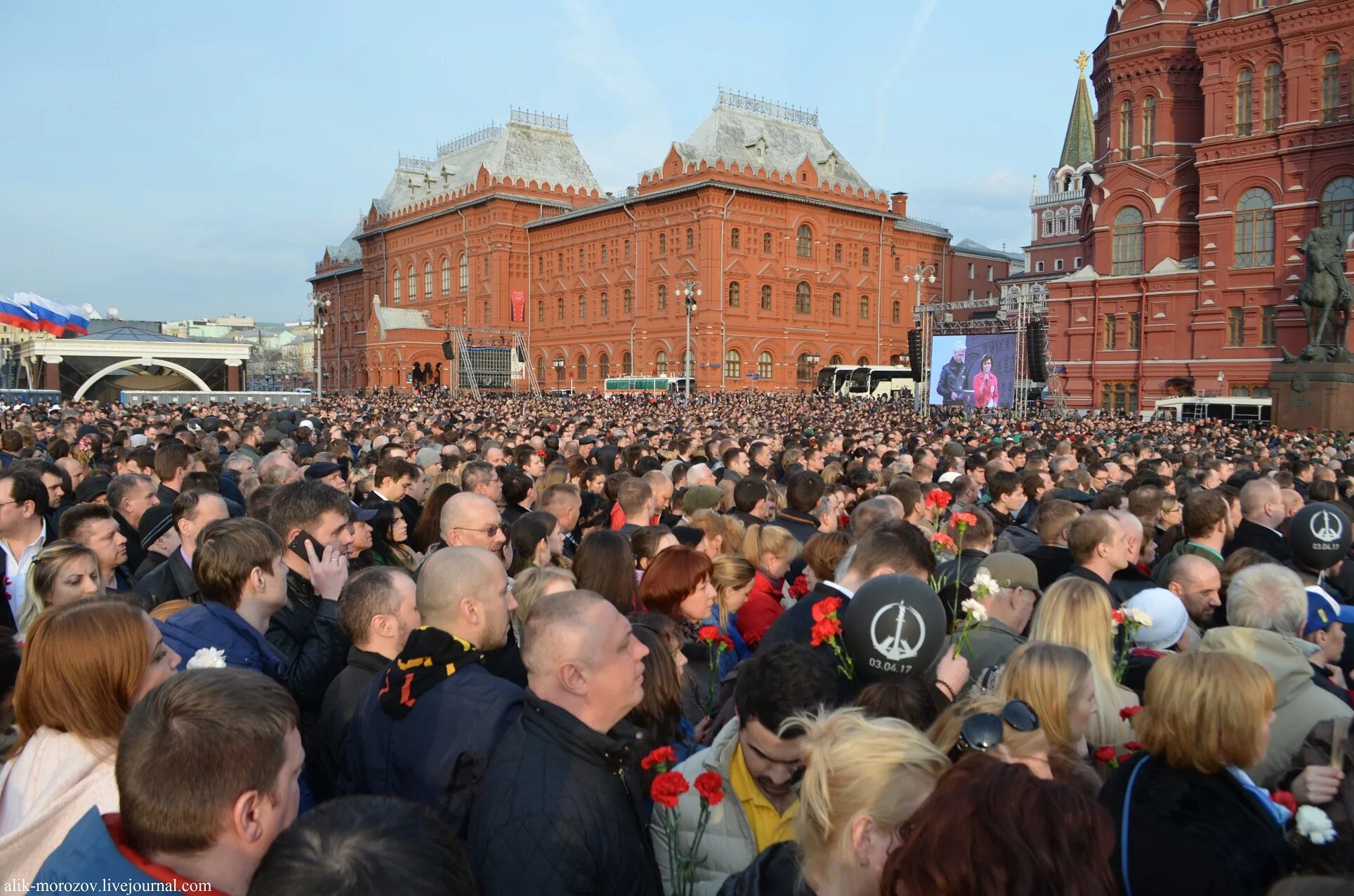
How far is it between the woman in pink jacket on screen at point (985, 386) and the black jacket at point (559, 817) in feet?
101

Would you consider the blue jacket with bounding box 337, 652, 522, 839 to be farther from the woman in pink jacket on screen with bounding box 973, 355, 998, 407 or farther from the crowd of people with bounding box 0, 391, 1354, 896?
the woman in pink jacket on screen with bounding box 973, 355, 998, 407

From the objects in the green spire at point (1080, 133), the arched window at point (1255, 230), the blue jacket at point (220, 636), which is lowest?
the blue jacket at point (220, 636)

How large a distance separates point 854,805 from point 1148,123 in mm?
48818

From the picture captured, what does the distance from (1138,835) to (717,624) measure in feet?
8.79

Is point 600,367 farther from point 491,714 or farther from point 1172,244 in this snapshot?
point 491,714

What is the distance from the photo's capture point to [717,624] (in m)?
5.12

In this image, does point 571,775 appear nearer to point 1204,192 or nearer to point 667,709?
point 667,709

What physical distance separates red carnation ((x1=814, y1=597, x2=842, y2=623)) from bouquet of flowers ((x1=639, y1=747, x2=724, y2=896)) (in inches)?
31.9

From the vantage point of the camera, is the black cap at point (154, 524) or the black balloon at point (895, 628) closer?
the black balloon at point (895, 628)

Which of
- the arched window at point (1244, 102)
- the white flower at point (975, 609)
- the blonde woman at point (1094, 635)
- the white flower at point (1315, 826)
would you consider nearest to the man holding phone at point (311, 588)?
the white flower at point (975, 609)

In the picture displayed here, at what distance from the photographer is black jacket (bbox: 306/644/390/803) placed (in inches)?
144

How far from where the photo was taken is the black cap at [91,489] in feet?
27.6

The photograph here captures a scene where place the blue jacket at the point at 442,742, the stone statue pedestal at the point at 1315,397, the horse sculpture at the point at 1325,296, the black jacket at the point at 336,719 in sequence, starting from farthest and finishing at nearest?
the horse sculpture at the point at 1325,296, the stone statue pedestal at the point at 1315,397, the black jacket at the point at 336,719, the blue jacket at the point at 442,742

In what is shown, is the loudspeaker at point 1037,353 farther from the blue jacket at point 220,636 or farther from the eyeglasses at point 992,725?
the blue jacket at point 220,636
